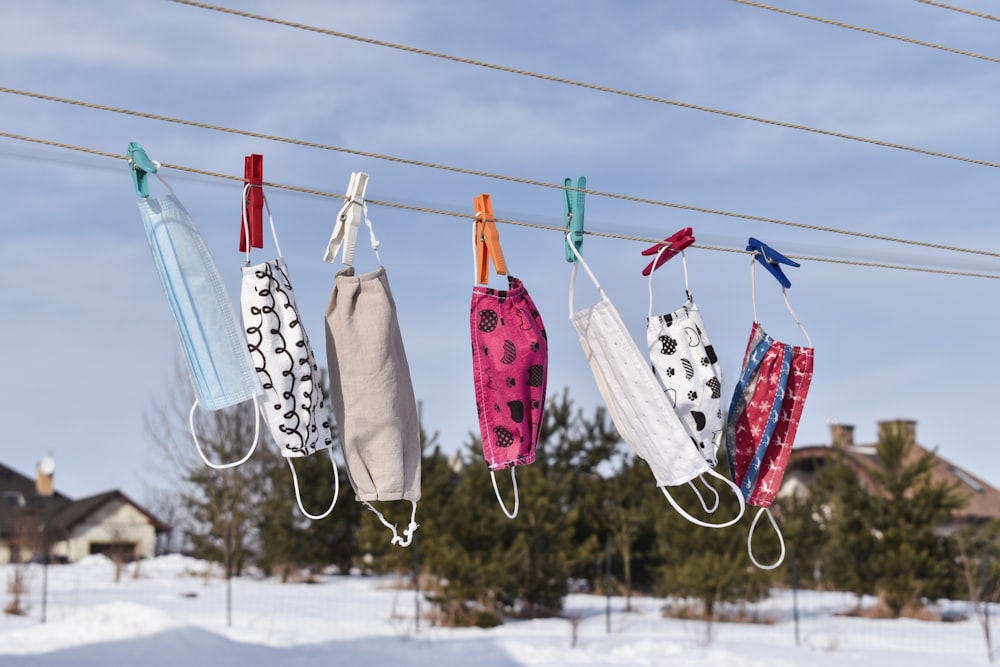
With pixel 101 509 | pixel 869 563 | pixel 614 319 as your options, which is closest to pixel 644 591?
pixel 869 563

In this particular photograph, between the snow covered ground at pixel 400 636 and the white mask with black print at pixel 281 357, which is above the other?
the white mask with black print at pixel 281 357

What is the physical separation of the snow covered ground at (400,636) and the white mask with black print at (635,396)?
9066 mm

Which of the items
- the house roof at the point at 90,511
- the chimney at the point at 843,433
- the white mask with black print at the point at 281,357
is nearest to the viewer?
the white mask with black print at the point at 281,357

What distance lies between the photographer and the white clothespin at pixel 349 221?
412cm

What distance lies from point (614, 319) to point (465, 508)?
491 inches

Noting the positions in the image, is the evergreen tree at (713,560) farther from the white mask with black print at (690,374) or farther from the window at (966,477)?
the window at (966,477)

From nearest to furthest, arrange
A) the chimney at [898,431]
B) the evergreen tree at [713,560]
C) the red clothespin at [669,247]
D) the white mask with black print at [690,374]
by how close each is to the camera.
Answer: the white mask with black print at [690,374]
the red clothespin at [669,247]
the evergreen tree at [713,560]
the chimney at [898,431]

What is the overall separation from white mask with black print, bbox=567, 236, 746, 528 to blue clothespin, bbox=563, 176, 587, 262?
0.51 ft

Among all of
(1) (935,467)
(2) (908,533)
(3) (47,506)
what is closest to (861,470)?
(1) (935,467)

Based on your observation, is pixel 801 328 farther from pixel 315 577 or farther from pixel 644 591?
pixel 315 577

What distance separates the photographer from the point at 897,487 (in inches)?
725

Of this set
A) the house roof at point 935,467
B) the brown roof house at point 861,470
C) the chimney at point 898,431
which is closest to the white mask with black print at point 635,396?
the chimney at point 898,431

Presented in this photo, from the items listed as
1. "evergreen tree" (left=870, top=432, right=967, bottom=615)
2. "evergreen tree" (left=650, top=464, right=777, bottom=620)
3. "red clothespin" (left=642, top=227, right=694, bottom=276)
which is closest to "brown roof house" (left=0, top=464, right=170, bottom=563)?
"evergreen tree" (left=650, top=464, right=777, bottom=620)

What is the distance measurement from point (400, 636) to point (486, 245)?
37.6 ft
